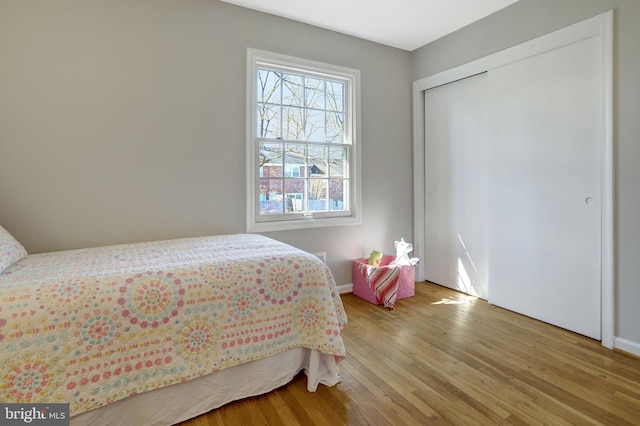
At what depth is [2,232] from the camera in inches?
72.6

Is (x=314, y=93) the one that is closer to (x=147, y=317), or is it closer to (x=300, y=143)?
(x=300, y=143)

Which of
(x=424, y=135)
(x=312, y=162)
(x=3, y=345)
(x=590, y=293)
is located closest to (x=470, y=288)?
(x=590, y=293)

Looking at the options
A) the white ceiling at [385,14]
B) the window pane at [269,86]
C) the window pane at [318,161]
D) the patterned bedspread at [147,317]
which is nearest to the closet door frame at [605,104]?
the white ceiling at [385,14]

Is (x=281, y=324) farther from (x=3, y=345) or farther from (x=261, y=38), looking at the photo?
(x=261, y=38)

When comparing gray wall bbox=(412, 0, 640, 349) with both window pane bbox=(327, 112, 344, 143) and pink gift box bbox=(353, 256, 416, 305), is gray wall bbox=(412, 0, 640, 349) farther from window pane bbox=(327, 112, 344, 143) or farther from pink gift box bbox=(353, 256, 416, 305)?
window pane bbox=(327, 112, 344, 143)

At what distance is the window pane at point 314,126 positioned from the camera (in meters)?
3.19

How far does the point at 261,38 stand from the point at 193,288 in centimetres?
227

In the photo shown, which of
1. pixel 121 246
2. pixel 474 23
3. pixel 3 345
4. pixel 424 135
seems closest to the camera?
pixel 3 345

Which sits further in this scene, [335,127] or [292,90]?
[335,127]

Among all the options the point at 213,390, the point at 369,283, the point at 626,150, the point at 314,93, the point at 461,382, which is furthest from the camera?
the point at 314,93

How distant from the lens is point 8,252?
5.70 feet

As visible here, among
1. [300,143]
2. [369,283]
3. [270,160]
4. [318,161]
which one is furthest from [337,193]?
[369,283]

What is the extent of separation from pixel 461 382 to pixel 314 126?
7.89 feet

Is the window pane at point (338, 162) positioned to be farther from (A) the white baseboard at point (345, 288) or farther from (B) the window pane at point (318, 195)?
(A) the white baseboard at point (345, 288)
